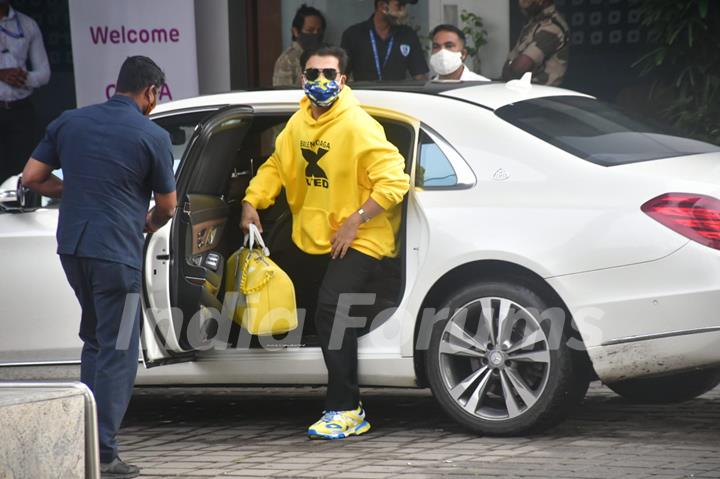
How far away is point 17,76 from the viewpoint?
41.8 ft

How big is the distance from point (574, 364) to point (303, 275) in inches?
69.5

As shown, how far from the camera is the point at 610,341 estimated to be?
695cm

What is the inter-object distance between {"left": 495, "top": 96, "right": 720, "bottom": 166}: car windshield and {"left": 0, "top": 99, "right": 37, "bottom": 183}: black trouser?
6.19 metres

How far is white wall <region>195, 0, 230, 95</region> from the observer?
13.7 metres

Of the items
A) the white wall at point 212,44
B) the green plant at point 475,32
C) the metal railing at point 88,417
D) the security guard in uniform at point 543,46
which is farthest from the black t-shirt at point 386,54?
the metal railing at point 88,417

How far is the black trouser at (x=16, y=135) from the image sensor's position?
1291 centimetres

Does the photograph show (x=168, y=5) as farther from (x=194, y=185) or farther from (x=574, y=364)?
(x=574, y=364)

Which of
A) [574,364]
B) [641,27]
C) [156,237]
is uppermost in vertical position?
[641,27]

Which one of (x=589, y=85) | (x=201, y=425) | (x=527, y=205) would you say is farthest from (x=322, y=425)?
(x=589, y=85)

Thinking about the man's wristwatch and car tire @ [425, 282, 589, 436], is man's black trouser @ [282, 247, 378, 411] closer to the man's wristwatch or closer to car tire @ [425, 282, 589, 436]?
the man's wristwatch

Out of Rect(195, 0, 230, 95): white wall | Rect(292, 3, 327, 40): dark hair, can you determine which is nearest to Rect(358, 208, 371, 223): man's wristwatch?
Rect(292, 3, 327, 40): dark hair

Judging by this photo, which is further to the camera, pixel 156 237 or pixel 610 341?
pixel 156 237

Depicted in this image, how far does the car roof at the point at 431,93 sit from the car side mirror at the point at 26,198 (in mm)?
759

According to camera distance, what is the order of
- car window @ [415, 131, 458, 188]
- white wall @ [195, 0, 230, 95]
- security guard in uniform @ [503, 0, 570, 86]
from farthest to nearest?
white wall @ [195, 0, 230, 95]
security guard in uniform @ [503, 0, 570, 86]
car window @ [415, 131, 458, 188]
